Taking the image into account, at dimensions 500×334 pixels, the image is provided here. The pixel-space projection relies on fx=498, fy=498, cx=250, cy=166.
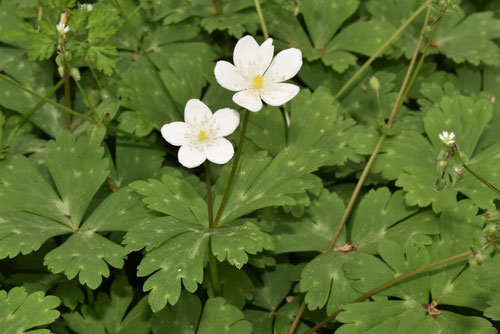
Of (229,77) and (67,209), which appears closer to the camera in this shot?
(229,77)

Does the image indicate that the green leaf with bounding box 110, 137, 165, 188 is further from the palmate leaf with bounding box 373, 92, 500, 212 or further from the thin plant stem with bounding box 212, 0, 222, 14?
the palmate leaf with bounding box 373, 92, 500, 212

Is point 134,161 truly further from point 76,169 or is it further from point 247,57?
point 247,57

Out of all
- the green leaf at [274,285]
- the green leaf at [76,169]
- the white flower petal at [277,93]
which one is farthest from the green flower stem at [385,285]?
the green leaf at [76,169]

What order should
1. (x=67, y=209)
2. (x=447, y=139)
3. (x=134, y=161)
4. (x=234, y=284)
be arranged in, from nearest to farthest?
(x=447, y=139) → (x=67, y=209) → (x=234, y=284) → (x=134, y=161)

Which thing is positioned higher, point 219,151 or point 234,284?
point 219,151

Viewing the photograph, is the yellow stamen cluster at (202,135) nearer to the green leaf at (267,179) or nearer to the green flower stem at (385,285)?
the green leaf at (267,179)

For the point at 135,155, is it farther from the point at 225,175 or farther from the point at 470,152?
the point at 470,152

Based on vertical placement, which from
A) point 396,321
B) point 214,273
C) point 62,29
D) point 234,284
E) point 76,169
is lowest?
point 234,284

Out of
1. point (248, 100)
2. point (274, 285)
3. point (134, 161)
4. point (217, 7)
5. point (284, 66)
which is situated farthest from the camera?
point (217, 7)

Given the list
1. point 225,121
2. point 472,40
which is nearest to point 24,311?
point 225,121
